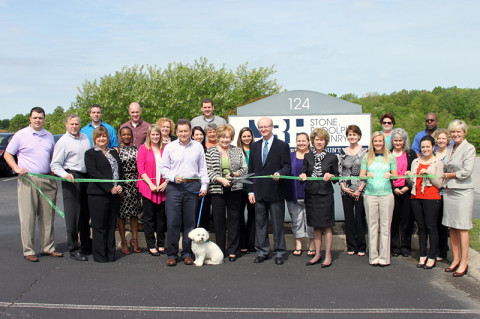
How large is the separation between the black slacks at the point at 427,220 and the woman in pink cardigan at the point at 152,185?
3.67 m

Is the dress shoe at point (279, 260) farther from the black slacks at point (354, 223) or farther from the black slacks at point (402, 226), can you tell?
the black slacks at point (402, 226)

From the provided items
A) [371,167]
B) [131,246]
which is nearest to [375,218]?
[371,167]

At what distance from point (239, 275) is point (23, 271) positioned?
9.47ft

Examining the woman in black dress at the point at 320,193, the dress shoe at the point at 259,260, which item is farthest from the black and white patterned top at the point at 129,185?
the woman in black dress at the point at 320,193

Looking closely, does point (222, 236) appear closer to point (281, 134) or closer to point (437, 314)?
point (281, 134)

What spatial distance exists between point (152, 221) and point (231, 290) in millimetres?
2190

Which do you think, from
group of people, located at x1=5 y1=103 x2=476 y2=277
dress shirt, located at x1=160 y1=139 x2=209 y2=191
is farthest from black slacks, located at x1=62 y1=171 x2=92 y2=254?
dress shirt, located at x1=160 y1=139 x2=209 y2=191

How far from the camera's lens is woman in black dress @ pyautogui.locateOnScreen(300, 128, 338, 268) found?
6.40 meters

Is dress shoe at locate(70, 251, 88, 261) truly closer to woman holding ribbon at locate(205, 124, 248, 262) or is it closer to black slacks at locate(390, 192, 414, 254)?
woman holding ribbon at locate(205, 124, 248, 262)

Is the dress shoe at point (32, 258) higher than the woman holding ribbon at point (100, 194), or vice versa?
the woman holding ribbon at point (100, 194)

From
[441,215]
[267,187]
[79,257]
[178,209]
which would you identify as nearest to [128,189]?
[178,209]

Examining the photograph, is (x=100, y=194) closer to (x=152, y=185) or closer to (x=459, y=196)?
(x=152, y=185)

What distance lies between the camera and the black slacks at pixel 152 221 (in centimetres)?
695

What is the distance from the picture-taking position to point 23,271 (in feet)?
19.9
